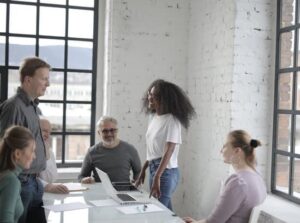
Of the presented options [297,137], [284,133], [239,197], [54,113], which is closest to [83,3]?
[54,113]

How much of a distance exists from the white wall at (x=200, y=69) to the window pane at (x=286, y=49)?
0.11 m

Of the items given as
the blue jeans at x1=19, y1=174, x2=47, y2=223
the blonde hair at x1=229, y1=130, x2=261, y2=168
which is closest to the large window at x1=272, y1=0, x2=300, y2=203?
the blonde hair at x1=229, y1=130, x2=261, y2=168

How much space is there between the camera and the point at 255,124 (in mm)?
3627

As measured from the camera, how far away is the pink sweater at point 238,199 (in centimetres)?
218

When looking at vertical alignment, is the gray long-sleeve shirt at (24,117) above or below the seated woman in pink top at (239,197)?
above

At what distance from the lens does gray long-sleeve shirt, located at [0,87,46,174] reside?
2.44 meters

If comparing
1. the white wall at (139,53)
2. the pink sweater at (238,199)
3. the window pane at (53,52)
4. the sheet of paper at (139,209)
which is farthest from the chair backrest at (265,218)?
the window pane at (53,52)

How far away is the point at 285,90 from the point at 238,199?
1.59 metres

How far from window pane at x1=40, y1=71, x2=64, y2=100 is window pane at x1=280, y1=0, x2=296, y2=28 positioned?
233 cm

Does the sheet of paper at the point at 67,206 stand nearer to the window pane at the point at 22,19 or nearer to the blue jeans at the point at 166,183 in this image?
the blue jeans at the point at 166,183

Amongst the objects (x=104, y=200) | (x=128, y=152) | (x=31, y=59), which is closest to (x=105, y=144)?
(x=128, y=152)

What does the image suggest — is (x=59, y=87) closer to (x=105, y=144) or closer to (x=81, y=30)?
(x=81, y=30)

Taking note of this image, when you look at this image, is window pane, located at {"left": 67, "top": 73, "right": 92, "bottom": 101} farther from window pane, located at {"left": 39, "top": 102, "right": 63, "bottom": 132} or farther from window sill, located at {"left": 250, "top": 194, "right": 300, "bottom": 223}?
window sill, located at {"left": 250, "top": 194, "right": 300, "bottom": 223}

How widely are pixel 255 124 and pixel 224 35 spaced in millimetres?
863
